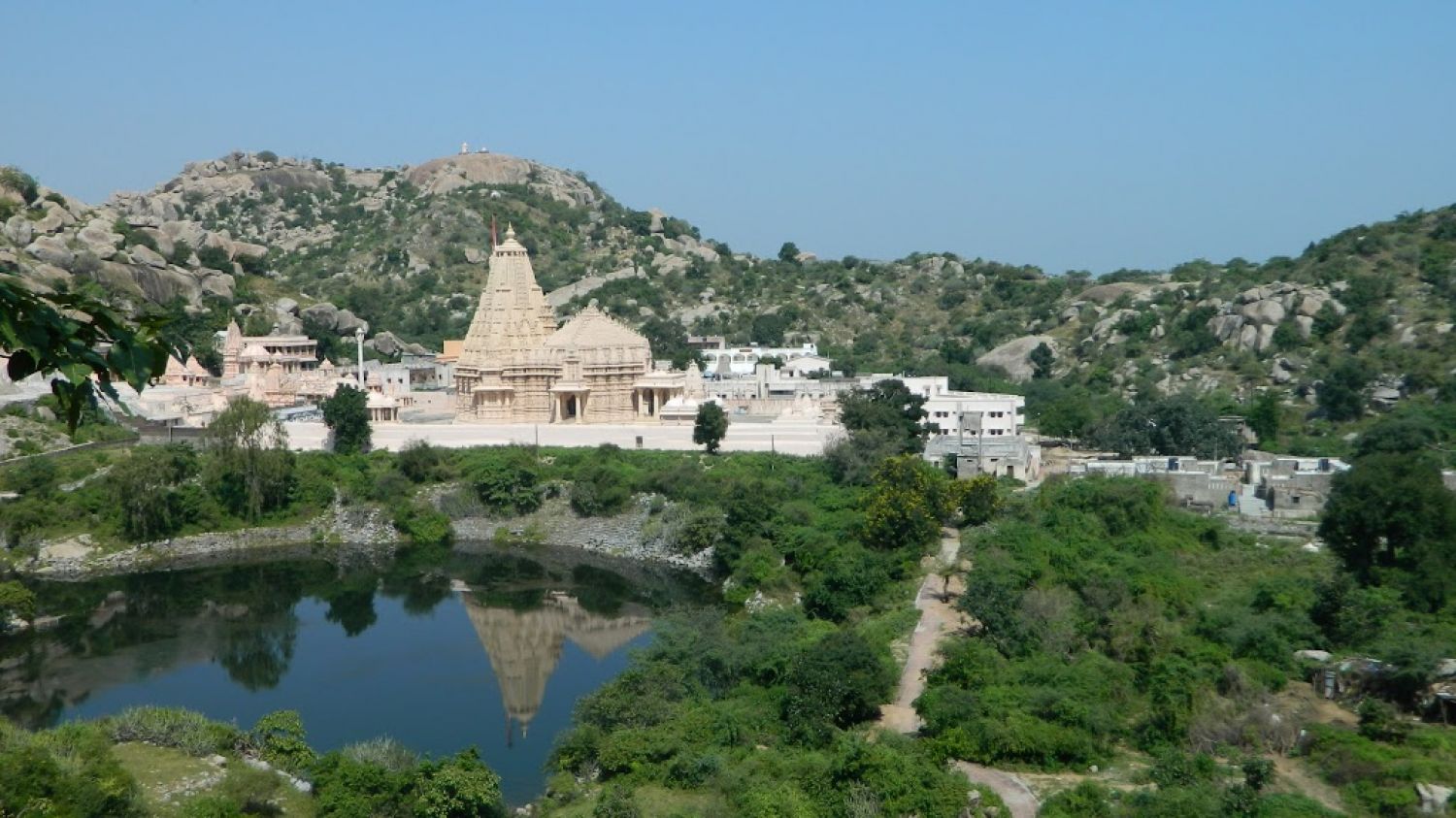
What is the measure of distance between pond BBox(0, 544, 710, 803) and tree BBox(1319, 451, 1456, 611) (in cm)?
1097

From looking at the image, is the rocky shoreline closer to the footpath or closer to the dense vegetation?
the footpath

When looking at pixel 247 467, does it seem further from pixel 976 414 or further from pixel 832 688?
pixel 832 688

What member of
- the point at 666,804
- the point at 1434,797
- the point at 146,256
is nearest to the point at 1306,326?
the point at 1434,797

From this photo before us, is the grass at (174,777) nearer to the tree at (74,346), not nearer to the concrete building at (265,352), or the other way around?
the tree at (74,346)

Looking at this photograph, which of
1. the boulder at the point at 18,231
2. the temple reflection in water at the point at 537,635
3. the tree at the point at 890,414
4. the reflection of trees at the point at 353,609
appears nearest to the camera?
the temple reflection in water at the point at 537,635

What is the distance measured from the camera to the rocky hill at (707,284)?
43125 mm

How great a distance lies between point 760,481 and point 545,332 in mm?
14677

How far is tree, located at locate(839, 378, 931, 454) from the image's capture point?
3253cm

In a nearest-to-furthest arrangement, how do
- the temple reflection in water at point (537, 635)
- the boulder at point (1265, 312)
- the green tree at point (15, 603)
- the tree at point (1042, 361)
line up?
the temple reflection in water at point (537, 635), the green tree at point (15, 603), the boulder at point (1265, 312), the tree at point (1042, 361)

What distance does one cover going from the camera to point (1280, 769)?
14.2 meters

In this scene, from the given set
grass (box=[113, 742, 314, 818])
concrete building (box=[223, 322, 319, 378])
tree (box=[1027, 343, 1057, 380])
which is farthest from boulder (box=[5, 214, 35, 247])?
grass (box=[113, 742, 314, 818])

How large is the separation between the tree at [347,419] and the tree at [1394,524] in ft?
76.6

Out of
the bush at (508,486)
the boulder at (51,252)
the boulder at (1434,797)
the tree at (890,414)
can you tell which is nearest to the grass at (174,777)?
the boulder at (1434,797)

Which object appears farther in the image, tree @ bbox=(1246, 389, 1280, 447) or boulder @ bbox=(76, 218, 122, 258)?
boulder @ bbox=(76, 218, 122, 258)
